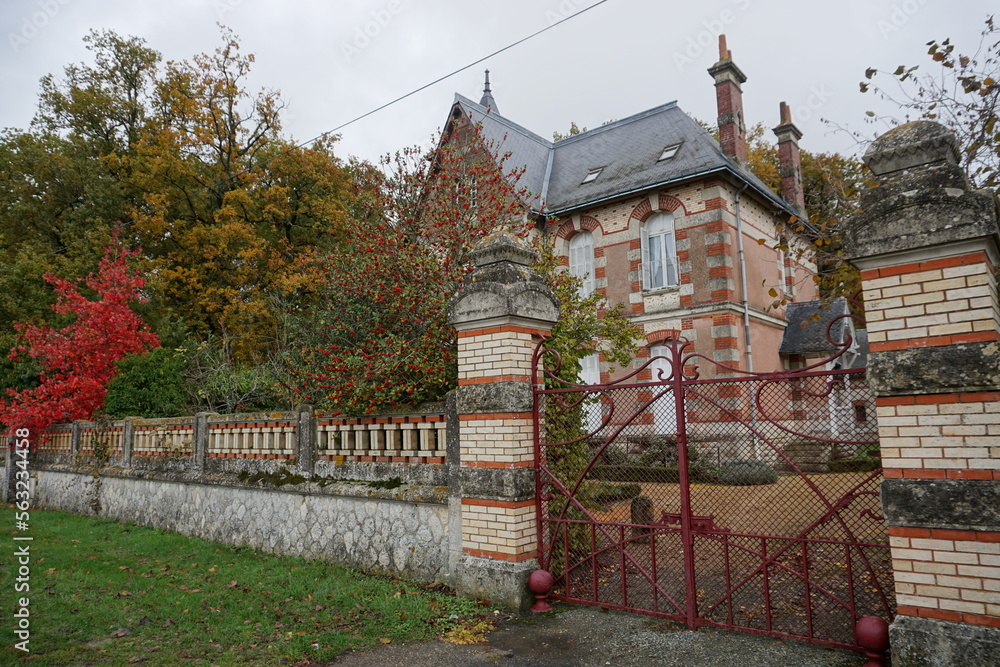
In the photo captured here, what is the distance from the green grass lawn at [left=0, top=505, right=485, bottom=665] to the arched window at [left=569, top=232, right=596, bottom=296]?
13654mm

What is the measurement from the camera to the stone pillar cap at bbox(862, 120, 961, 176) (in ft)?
13.0

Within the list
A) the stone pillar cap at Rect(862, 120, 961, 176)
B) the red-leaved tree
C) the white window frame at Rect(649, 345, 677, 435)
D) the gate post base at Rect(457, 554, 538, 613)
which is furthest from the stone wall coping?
the white window frame at Rect(649, 345, 677, 435)

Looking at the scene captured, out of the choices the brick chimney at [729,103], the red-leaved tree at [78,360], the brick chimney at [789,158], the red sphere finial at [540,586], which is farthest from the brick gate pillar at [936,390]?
the brick chimney at [789,158]

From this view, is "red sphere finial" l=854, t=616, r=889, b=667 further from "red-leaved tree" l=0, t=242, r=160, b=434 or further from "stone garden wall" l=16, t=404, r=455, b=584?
"red-leaved tree" l=0, t=242, r=160, b=434

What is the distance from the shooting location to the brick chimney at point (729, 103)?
18.7 meters

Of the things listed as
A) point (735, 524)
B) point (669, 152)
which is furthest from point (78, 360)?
point (669, 152)

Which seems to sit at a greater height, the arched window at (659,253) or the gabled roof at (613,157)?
the gabled roof at (613,157)

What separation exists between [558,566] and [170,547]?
225 inches

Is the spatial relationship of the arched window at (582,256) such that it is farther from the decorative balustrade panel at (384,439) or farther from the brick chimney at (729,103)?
the decorative balustrade panel at (384,439)

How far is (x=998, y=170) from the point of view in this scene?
679cm

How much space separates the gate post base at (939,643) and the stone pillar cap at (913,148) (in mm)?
2820

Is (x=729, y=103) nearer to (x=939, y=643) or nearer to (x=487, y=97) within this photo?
(x=487, y=97)

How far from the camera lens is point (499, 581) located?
5.51 m

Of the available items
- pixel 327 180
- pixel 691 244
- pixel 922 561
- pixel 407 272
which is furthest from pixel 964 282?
pixel 327 180
